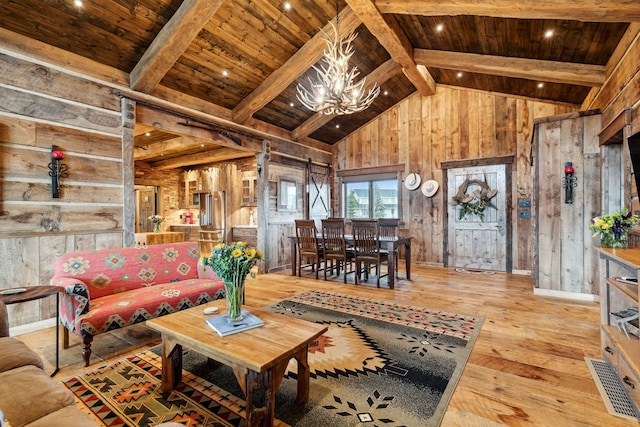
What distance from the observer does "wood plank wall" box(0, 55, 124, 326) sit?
2.91 meters

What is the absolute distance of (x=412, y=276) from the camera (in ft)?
17.8

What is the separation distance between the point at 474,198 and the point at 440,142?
4.76ft

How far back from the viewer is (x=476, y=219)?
20.1 feet

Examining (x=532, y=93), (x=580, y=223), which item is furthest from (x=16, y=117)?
(x=532, y=93)

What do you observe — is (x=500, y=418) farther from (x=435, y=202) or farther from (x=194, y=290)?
(x=435, y=202)

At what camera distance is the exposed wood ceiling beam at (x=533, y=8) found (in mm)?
2494

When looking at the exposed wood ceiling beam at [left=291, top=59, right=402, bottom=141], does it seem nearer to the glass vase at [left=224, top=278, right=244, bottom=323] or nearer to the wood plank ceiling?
the wood plank ceiling

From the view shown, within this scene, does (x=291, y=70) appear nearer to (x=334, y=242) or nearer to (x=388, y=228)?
(x=334, y=242)

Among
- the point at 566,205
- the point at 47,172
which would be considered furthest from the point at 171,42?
the point at 566,205

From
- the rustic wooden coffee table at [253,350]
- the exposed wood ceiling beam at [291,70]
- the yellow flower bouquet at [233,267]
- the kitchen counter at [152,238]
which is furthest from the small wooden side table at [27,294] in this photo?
the kitchen counter at [152,238]

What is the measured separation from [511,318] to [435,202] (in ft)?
11.9

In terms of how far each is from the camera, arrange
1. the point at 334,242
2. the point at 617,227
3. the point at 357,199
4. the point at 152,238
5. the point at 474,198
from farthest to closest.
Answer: the point at 357,199
the point at 152,238
the point at 474,198
the point at 334,242
the point at 617,227

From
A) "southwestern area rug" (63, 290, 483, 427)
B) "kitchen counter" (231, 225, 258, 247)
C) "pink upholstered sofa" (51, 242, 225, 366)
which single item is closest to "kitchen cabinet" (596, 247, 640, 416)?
"southwestern area rug" (63, 290, 483, 427)

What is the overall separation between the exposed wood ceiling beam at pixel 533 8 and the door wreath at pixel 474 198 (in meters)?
3.61
